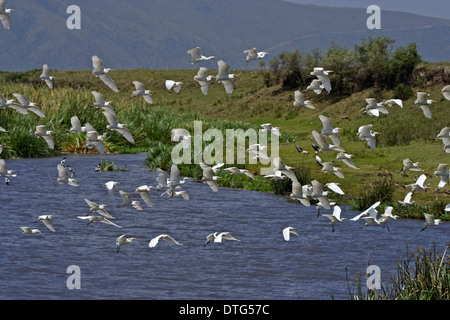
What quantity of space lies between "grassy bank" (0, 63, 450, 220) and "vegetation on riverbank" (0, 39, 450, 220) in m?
0.05

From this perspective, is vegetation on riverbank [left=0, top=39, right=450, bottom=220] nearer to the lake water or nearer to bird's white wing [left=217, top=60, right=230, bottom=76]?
the lake water

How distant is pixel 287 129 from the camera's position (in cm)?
5497

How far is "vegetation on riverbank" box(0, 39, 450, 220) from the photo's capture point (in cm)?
3100

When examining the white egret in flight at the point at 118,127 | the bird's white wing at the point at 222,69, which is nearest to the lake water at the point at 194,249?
the white egret in flight at the point at 118,127

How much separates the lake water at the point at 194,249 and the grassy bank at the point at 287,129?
1695mm

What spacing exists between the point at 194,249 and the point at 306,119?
3528 centimetres

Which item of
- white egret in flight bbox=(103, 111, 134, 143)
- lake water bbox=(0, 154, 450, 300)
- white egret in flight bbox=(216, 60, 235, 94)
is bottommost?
lake water bbox=(0, 154, 450, 300)

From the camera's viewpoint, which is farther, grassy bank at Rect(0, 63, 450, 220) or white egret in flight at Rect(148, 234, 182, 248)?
→ grassy bank at Rect(0, 63, 450, 220)

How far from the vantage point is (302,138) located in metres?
47.1

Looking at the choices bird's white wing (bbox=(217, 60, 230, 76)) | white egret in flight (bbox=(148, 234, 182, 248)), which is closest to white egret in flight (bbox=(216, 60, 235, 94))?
bird's white wing (bbox=(217, 60, 230, 76))

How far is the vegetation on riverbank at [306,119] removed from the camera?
102ft

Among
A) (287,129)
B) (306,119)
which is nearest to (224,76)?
(287,129)

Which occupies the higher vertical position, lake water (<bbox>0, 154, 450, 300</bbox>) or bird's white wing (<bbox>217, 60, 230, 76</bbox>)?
bird's white wing (<bbox>217, 60, 230, 76</bbox>)
